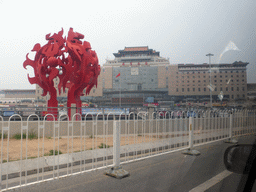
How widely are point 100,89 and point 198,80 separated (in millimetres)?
33863

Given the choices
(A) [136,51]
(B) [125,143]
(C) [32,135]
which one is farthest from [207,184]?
(A) [136,51]

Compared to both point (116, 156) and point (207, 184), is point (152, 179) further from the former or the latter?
point (207, 184)

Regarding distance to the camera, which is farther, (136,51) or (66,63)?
(136,51)

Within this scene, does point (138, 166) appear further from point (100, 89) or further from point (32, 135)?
point (100, 89)

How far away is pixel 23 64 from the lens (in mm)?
13930

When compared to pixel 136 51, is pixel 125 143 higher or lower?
lower

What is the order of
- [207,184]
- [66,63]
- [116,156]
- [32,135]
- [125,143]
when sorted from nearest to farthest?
[207,184] < [116,156] < [125,143] < [32,135] < [66,63]

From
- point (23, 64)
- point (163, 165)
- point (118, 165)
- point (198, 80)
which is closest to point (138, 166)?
point (163, 165)

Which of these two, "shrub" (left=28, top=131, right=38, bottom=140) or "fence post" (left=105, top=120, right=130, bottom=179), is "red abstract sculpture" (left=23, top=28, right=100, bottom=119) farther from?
"fence post" (left=105, top=120, right=130, bottom=179)

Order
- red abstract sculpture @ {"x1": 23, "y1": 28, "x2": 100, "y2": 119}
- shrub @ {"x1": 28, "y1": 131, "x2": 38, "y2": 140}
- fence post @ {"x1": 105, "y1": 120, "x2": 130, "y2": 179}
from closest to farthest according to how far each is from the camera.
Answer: fence post @ {"x1": 105, "y1": 120, "x2": 130, "y2": 179}, shrub @ {"x1": 28, "y1": 131, "x2": 38, "y2": 140}, red abstract sculpture @ {"x1": 23, "y1": 28, "x2": 100, "y2": 119}

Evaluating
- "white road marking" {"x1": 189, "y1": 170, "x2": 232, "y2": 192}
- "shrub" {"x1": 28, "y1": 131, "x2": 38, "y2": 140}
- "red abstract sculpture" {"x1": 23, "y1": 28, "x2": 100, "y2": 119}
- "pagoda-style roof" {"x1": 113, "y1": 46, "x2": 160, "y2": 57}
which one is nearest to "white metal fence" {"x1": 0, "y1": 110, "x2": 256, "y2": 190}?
"shrub" {"x1": 28, "y1": 131, "x2": 38, "y2": 140}

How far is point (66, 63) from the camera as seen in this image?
14.1m

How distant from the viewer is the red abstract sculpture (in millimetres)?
13008

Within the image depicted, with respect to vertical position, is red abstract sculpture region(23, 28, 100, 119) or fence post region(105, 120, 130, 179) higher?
red abstract sculpture region(23, 28, 100, 119)
